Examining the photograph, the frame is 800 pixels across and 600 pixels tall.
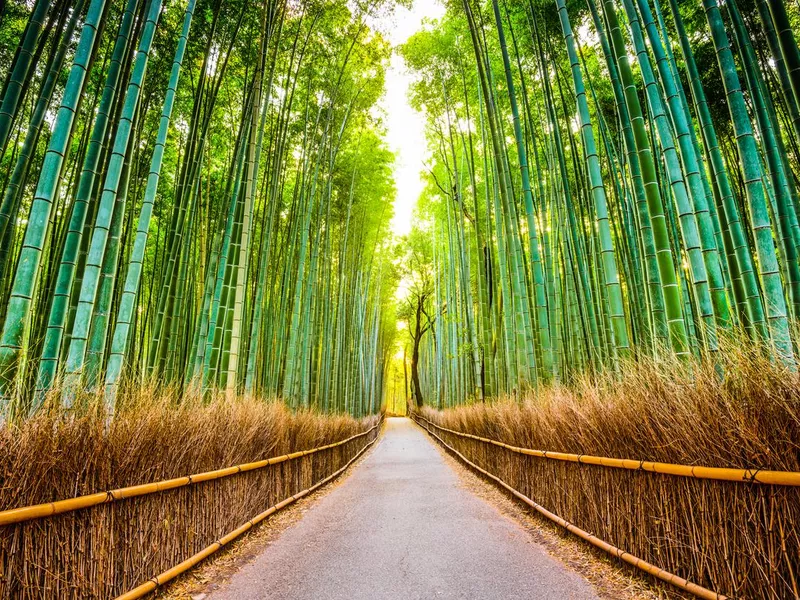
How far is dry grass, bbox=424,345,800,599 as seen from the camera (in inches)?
48.9

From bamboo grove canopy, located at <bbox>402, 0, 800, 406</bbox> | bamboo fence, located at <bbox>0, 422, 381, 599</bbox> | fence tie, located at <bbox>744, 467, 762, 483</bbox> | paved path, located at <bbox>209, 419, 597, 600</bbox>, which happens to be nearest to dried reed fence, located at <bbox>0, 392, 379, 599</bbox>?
bamboo fence, located at <bbox>0, 422, 381, 599</bbox>

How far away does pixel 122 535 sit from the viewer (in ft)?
5.27

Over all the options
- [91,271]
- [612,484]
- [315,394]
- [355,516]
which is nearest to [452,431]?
[315,394]

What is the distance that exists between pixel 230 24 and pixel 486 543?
493cm

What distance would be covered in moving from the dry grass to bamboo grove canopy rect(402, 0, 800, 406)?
0.17 meters

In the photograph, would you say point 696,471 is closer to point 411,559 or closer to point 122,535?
point 411,559

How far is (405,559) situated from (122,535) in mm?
1404

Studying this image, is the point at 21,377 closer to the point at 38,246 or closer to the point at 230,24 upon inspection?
the point at 38,246

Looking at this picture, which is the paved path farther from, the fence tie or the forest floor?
the fence tie

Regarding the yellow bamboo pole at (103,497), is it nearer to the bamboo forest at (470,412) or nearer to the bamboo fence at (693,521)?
the bamboo forest at (470,412)

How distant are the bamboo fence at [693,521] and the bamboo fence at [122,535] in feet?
6.80

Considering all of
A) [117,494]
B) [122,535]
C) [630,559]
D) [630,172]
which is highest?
[630,172]

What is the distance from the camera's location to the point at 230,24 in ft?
13.0

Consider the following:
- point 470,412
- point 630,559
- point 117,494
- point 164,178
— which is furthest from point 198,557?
point 164,178
